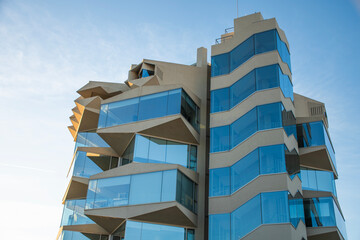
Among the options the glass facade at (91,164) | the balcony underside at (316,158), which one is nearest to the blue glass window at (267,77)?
the balcony underside at (316,158)

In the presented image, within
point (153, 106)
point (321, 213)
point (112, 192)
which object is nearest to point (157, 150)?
point (153, 106)

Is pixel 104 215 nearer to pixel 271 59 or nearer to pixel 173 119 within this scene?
pixel 173 119

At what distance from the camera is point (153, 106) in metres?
28.3

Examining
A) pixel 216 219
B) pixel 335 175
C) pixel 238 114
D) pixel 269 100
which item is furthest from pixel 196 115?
pixel 335 175

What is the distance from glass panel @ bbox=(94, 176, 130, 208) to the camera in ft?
84.5

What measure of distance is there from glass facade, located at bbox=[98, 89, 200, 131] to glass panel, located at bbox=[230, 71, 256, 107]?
10.6ft

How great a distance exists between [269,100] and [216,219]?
7756 millimetres

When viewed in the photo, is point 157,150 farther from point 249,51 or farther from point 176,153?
point 249,51

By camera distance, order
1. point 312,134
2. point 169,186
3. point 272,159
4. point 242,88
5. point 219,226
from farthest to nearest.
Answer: point 312,134 < point 242,88 < point 169,186 < point 219,226 < point 272,159

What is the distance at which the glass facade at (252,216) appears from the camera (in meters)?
21.6

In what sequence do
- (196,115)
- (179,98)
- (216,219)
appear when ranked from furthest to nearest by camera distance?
(196,115) → (179,98) → (216,219)

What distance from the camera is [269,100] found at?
82.1ft

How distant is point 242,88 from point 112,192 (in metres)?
10.7

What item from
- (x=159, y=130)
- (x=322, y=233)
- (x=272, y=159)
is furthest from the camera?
(x=159, y=130)
